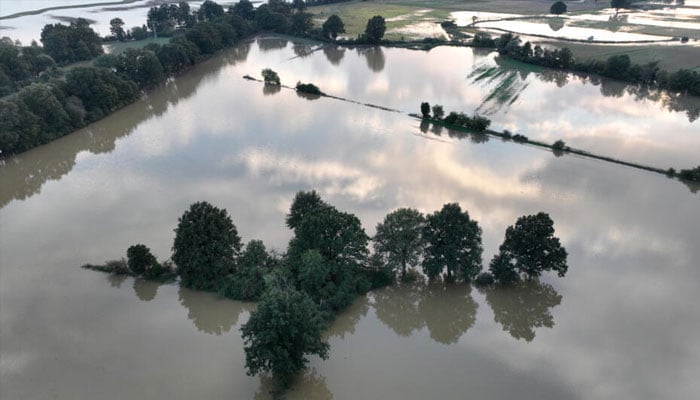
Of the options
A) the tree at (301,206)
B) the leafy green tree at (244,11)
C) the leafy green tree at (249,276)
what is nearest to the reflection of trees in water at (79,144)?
the leafy green tree at (249,276)

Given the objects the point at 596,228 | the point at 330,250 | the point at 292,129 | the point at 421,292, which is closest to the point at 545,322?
the point at 421,292

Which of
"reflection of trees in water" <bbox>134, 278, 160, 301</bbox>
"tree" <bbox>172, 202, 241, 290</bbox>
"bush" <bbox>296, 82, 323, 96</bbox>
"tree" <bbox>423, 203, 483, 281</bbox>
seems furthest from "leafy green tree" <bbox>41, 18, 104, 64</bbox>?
"tree" <bbox>423, 203, 483, 281</bbox>

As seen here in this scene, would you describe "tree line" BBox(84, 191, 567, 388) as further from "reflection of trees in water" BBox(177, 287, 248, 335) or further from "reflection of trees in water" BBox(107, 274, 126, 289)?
"reflection of trees in water" BBox(107, 274, 126, 289)

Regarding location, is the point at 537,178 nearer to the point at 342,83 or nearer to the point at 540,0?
the point at 342,83

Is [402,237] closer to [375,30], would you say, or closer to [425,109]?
[425,109]

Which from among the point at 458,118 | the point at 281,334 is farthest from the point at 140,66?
the point at 281,334

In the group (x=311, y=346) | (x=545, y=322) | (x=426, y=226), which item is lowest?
(x=545, y=322)
